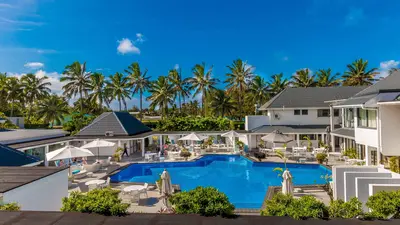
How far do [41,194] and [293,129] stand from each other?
23.6m

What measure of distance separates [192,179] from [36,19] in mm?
20119

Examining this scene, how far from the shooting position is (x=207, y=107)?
45.7m

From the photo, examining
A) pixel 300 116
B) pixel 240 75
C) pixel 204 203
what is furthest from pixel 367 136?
pixel 240 75

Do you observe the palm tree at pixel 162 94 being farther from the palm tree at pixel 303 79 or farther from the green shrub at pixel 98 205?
the green shrub at pixel 98 205

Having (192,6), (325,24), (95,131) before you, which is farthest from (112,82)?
(325,24)

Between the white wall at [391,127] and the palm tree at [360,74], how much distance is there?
37.0m

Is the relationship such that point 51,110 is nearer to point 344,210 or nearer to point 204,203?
point 204,203

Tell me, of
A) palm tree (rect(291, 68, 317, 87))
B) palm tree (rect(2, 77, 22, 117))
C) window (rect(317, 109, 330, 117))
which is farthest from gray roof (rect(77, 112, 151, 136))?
palm tree (rect(291, 68, 317, 87))

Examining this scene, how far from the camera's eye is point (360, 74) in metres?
45.7

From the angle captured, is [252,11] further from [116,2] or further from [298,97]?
[116,2]

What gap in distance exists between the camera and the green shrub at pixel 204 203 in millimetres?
5070

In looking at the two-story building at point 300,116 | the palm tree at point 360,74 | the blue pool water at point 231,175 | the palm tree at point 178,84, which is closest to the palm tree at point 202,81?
the palm tree at point 178,84

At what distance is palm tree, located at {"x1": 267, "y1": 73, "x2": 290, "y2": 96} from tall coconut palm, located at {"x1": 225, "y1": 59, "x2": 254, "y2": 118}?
4.35m

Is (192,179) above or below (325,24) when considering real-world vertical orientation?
below
